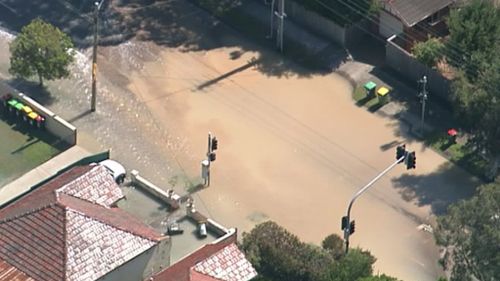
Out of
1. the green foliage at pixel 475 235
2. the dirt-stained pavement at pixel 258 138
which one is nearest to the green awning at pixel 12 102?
the dirt-stained pavement at pixel 258 138

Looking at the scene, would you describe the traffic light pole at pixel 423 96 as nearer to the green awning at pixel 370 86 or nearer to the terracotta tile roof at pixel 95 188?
the green awning at pixel 370 86

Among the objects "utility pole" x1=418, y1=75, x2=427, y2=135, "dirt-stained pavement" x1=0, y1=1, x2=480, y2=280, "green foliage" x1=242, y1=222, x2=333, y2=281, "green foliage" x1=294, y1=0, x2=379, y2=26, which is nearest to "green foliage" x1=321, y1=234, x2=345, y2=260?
"green foliage" x1=242, y1=222, x2=333, y2=281

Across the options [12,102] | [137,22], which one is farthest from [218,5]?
[12,102]

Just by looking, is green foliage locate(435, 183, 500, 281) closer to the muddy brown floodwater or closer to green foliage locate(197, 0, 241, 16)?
the muddy brown floodwater

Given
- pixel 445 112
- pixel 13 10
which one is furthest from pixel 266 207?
pixel 13 10

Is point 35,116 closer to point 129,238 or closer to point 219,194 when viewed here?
point 219,194

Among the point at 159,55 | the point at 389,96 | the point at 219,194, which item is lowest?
the point at 219,194
